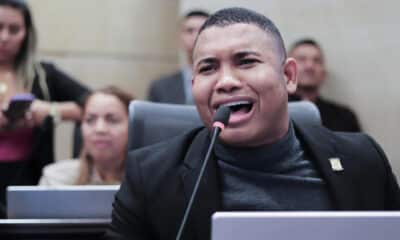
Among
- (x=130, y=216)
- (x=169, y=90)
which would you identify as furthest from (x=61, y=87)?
(x=130, y=216)

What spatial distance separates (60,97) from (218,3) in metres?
1.75

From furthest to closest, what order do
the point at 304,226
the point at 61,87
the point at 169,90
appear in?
the point at 169,90 → the point at 61,87 → the point at 304,226

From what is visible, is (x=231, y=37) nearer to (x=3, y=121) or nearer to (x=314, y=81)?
(x=3, y=121)

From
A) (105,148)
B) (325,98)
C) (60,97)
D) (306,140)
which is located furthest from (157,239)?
(325,98)

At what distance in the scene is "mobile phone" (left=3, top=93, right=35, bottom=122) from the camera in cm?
258

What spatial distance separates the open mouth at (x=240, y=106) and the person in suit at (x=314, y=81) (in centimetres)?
279

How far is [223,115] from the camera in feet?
4.67

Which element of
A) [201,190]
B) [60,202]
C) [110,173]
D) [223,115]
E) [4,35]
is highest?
[4,35]

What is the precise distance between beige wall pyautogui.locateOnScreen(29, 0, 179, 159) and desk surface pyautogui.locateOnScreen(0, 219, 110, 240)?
3.07 m

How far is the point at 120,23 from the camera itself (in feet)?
16.7

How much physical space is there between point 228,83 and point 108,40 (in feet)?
12.0

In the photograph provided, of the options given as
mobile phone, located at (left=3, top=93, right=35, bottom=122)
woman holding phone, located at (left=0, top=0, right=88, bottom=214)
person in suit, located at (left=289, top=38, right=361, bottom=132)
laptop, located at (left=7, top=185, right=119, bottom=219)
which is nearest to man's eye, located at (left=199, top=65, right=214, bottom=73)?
laptop, located at (left=7, top=185, right=119, bottom=219)

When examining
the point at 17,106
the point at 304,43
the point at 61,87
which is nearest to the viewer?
the point at 17,106

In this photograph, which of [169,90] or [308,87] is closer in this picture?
[169,90]
